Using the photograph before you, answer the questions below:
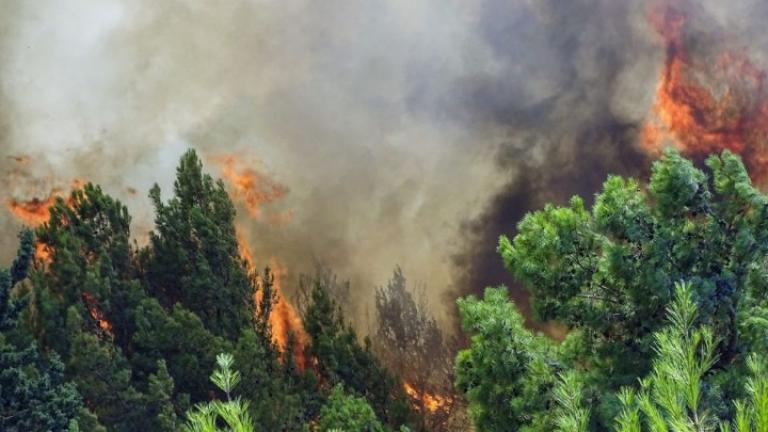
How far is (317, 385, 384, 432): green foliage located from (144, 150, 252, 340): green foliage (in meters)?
4.11

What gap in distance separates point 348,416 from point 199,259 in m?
6.67

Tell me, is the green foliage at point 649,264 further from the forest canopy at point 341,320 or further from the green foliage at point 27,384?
the green foliage at point 27,384

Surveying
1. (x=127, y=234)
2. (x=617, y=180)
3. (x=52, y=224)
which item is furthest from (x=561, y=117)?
(x=52, y=224)

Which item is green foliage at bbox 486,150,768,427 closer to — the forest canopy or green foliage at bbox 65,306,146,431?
the forest canopy

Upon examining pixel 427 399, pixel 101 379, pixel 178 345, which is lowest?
pixel 101 379

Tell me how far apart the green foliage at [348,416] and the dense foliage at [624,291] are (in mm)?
3330

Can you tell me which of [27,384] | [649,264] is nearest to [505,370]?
[649,264]

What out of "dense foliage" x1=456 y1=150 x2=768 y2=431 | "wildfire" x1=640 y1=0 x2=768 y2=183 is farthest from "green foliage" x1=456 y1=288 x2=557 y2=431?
"wildfire" x1=640 y1=0 x2=768 y2=183

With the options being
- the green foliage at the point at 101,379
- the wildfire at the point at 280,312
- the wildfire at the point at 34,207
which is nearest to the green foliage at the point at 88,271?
the green foliage at the point at 101,379

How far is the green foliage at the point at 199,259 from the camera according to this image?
22594 mm

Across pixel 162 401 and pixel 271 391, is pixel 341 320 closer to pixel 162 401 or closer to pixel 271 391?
pixel 271 391

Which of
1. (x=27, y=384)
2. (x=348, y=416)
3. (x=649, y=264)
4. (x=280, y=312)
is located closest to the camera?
(x=649, y=264)

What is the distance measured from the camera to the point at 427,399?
28.8 metres

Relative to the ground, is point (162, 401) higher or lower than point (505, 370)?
higher
